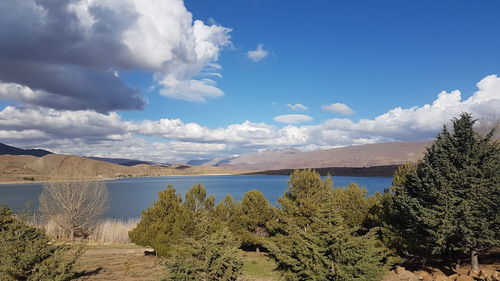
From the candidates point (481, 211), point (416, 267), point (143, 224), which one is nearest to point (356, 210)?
point (416, 267)

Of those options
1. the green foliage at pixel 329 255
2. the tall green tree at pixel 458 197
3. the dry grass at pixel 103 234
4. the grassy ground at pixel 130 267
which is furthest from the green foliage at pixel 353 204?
the dry grass at pixel 103 234

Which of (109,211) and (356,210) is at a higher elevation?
(356,210)

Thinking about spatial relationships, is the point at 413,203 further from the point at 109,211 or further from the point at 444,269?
the point at 109,211

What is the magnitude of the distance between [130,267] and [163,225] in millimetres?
3727

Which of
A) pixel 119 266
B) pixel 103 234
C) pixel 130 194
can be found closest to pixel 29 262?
pixel 119 266

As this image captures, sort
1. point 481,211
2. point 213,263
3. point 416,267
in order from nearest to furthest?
1. point 213,263
2. point 481,211
3. point 416,267

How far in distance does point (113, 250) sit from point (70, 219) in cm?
1219

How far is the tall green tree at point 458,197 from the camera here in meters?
17.2

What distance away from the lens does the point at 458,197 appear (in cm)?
1761

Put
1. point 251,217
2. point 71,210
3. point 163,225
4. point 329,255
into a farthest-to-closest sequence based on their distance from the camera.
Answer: point 71,210, point 251,217, point 163,225, point 329,255

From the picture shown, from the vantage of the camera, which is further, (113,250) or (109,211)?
(109,211)

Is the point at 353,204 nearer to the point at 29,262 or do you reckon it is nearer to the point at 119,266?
the point at 119,266

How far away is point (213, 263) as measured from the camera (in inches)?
370

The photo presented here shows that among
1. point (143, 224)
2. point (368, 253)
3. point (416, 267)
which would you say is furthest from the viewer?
point (143, 224)
